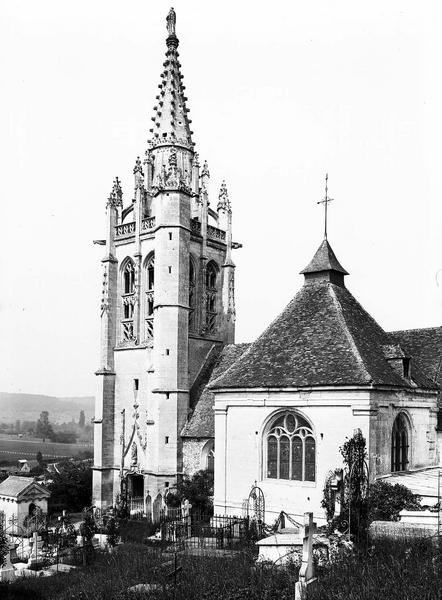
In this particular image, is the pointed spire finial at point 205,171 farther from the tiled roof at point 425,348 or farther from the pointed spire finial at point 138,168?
the tiled roof at point 425,348

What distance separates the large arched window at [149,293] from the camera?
40.0m

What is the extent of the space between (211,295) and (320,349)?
16.4m

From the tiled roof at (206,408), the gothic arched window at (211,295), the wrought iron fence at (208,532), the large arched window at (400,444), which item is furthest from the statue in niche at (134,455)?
the large arched window at (400,444)

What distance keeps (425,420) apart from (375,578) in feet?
51.8

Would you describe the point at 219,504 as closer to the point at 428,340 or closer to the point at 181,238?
the point at 428,340

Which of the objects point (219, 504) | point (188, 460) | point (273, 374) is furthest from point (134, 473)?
point (273, 374)

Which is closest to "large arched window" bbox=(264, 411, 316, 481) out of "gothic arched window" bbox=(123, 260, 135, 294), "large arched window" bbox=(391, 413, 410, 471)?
"large arched window" bbox=(391, 413, 410, 471)

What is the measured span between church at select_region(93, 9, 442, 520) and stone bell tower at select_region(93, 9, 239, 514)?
0.08m

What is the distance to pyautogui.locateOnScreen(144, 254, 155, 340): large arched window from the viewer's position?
40.0m

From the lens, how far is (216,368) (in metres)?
39.1

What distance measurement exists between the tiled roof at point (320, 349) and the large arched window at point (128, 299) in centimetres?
1372

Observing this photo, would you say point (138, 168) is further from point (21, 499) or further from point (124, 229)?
point (21, 499)

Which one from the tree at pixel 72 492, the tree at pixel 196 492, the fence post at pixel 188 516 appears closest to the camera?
the fence post at pixel 188 516

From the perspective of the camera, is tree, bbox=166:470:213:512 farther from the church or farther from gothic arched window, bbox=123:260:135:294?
gothic arched window, bbox=123:260:135:294
